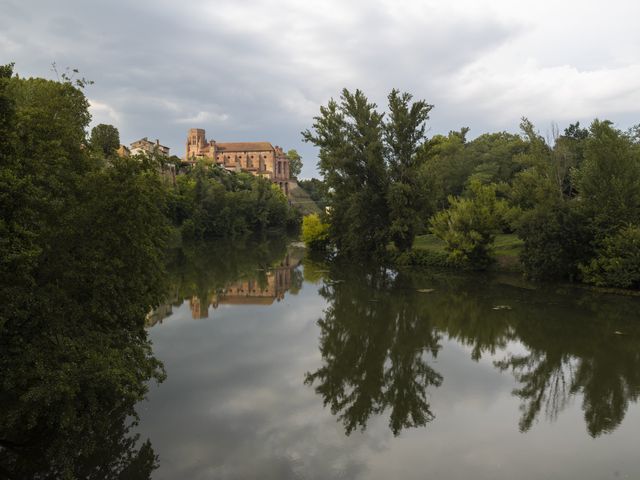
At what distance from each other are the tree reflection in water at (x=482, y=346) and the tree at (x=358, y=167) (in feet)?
48.9

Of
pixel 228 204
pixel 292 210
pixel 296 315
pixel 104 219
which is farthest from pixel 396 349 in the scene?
pixel 292 210

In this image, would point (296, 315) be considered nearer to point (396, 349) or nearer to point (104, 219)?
point (396, 349)

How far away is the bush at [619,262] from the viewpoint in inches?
1044

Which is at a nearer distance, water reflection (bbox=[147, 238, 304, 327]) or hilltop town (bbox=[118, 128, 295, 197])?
water reflection (bbox=[147, 238, 304, 327])

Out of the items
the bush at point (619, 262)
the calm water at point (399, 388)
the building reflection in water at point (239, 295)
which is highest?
the bush at point (619, 262)

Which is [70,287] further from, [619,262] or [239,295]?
[619,262]

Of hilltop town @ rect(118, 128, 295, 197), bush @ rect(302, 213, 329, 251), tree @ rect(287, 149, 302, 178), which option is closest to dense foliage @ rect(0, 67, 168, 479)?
bush @ rect(302, 213, 329, 251)

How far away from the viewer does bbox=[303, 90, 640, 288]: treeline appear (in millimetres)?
28891

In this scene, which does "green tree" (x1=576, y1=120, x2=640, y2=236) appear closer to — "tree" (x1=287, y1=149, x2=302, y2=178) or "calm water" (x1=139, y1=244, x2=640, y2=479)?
"calm water" (x1=139, y1=244, x2=640, y2=479)

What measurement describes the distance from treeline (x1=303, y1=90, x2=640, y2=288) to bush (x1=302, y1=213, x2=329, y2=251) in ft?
3.85

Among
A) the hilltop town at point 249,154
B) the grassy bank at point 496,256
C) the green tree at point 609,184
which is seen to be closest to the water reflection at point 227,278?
the grassy bank at point 496,256

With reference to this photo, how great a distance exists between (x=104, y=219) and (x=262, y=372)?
24.9 feet

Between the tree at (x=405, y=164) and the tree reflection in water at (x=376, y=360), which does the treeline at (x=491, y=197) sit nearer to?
the tree at (x=405, y=164)

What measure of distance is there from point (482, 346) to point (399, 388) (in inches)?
236
